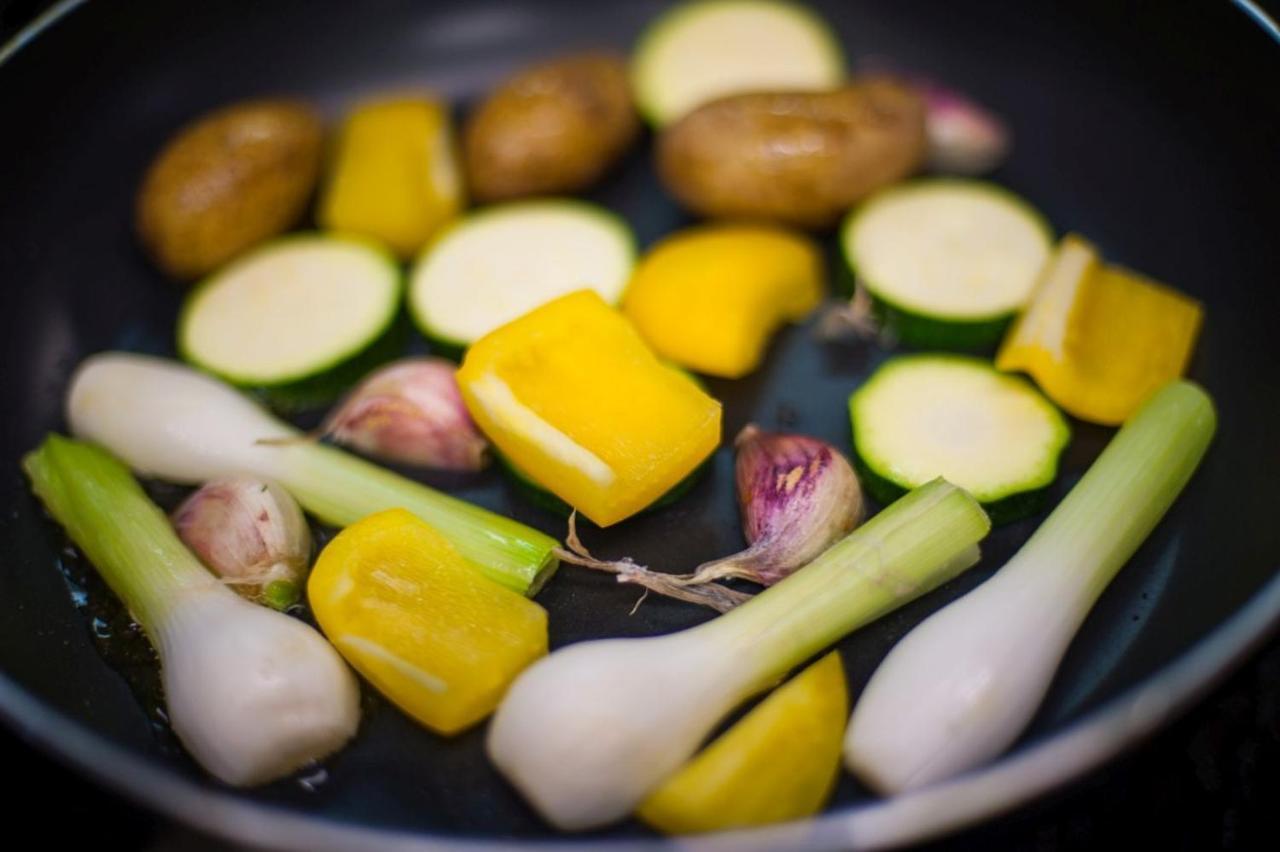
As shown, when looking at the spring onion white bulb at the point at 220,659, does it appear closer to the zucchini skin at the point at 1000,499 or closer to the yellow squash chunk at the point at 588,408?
the yellow squash chunk at the point at 588,408

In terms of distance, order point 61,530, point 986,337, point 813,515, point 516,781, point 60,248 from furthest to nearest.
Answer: point 60,248
point 986,337
point 61,530
point 813,515
point 516,781

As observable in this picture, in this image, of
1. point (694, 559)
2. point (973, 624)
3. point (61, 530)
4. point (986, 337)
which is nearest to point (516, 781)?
point (694, 559)

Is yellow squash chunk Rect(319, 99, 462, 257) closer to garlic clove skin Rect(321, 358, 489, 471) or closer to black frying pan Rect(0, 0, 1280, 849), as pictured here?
black frying pan Rect(0, 0, 1280, 849)

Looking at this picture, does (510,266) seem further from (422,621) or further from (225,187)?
(422,621)

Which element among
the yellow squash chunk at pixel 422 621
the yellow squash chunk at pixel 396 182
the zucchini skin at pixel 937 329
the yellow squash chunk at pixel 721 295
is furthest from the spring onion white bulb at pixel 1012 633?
the yellow squash chunk at pixel 396 182

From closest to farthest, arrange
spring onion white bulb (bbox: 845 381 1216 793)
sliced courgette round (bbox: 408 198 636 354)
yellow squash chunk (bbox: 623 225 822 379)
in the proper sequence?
spring onion white bulb (bbox: 845 381 1216 793), yellow squash chunk (bbox: 623 225 822 379), sliced courgette round (bbox: 408 198 636 354)

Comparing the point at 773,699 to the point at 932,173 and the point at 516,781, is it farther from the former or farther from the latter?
the point at 932,173

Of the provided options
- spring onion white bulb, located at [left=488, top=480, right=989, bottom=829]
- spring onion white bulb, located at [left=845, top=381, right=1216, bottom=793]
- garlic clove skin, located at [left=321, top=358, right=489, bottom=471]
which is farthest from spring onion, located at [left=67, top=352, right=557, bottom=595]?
spring onion white bulb, located at [left=845, top=381, right=1216, bottom=793]

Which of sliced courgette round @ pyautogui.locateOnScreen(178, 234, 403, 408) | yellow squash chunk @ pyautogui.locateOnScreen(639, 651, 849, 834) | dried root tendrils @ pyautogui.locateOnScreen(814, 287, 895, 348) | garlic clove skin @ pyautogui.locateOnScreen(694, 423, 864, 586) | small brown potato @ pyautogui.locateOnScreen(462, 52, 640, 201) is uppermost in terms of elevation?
small brown potato @ pyautogui.locateOnScreen(462, 52, 640, 201)
